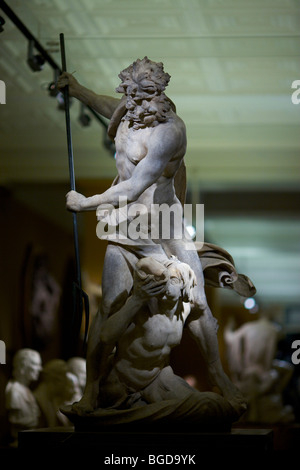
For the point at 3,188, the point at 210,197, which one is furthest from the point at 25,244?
the point at 210,197

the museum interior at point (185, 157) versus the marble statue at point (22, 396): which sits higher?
the museum interior at point (185, 157)

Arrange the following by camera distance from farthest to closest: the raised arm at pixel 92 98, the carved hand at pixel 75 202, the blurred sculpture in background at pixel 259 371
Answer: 1. the blurred sculpture in background at pixel 259 371
2. the raised arm at pixel 92 98
3. the carved hand at pixel 75 202

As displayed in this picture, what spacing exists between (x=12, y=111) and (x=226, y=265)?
4.21 metres

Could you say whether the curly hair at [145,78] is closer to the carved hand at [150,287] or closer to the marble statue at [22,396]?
the carved hand at [150,287]

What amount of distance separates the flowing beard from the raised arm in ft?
1.12

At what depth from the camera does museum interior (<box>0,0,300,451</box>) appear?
721cm

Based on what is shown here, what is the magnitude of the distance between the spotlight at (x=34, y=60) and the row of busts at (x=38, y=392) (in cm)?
273

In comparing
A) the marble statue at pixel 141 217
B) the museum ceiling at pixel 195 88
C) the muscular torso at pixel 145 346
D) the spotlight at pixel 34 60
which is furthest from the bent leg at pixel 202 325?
the spotlight at pixel 34 60

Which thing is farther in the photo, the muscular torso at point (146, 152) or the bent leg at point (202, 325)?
the bent leg at point (202, 325)

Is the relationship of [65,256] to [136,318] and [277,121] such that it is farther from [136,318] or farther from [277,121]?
[136,318]

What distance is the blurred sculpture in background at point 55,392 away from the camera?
8336 mm

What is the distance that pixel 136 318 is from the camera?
499 cm

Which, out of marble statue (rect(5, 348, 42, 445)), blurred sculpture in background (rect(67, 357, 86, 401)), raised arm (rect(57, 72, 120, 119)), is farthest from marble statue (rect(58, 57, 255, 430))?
blurred sculpture in background (rect(67, 357, 86, 401))

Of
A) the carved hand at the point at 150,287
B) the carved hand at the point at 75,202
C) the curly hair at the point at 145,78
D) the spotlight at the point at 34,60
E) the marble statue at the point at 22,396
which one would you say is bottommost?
the marble statue at the point at 22,396
